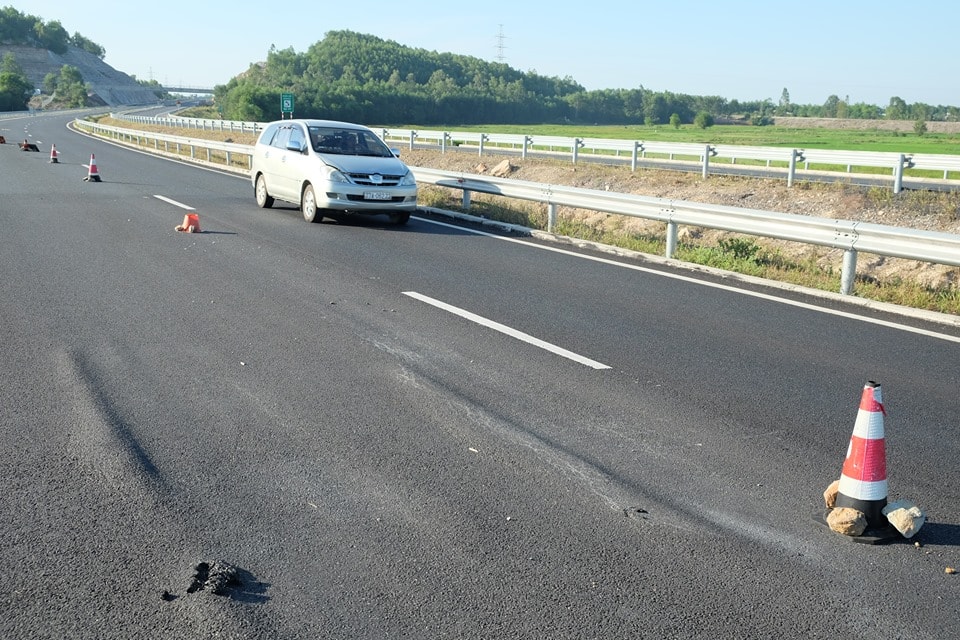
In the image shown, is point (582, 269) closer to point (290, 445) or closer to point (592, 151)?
point (290, 445)

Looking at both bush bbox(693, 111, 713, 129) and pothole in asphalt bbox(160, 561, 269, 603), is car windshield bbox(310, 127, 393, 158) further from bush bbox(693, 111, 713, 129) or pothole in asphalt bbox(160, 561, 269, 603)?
bush bbox(693, 111, 713, 129)

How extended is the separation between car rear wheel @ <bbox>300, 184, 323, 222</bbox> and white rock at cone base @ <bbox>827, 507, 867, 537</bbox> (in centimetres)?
1262

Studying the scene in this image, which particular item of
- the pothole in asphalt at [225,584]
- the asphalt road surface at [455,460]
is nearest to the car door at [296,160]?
the asphalt road surface at [455,460]

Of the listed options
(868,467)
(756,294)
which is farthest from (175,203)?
(868,467)

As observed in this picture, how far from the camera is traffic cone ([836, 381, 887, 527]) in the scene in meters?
4.23

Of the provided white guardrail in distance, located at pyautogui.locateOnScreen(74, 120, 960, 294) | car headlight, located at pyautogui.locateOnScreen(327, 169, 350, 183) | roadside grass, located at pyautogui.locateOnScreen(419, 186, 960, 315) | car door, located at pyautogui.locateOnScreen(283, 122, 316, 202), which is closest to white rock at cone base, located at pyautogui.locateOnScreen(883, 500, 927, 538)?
roadside grass, located at pyautogui.locateOnScreen(419, 186, 960, 315)

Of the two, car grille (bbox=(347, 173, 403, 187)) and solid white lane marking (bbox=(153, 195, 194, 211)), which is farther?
solid white lane marking (bbox=(153, 195, 194, 211))

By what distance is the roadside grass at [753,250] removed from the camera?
10297 mm

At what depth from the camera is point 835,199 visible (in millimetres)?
18859

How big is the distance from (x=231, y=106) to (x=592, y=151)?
70.4m

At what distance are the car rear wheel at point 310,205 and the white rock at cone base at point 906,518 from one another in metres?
12.7

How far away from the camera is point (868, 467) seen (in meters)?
4.28

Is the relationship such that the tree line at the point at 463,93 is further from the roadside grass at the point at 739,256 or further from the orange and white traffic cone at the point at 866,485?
the orange and white traffic cone at the point at 866,485

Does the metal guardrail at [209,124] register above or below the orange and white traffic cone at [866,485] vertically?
above
